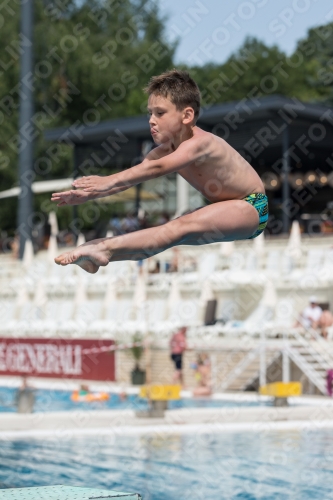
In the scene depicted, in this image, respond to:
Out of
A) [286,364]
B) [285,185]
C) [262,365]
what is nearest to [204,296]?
[262,365]

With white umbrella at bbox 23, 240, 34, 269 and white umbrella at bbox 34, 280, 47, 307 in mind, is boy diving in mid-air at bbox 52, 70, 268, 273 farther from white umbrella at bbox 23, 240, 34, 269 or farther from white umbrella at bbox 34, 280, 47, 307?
white umbrella at bbox 23, 240, 34, 269

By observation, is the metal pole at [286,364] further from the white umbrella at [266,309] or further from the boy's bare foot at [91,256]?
the boy's bare foot at [91,256]

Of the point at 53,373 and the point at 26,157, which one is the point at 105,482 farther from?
the point at 26,157

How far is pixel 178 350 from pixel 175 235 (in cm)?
1311

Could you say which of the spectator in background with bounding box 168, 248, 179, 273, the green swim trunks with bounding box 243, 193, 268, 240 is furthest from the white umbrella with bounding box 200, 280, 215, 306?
the green swim trunks with bounding box 243, 193, 268, 240

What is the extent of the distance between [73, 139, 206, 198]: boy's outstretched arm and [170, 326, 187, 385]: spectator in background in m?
13.3

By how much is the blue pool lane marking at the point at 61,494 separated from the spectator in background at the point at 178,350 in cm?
1325

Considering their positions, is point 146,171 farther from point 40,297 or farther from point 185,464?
point 40,297

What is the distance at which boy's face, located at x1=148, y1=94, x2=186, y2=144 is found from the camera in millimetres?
5660

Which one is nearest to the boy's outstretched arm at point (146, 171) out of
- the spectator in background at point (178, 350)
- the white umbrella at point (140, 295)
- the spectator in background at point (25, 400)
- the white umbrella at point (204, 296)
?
the spectator in background at point (25, 400)

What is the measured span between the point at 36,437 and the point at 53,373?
363 inches

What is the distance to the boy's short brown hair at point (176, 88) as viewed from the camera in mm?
5617

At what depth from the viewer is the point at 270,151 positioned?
98.6 ft

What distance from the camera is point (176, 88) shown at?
563 centimetres
